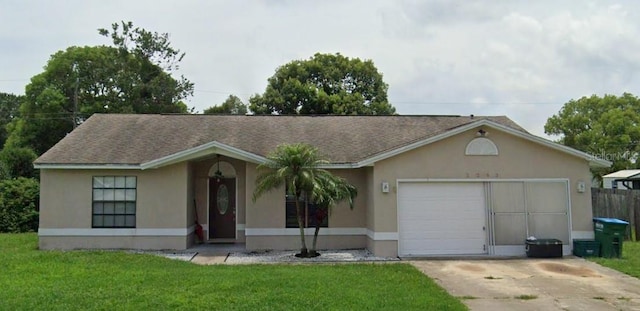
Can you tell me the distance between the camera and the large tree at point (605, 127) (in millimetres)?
39750

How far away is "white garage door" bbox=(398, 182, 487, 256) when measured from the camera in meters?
13.5

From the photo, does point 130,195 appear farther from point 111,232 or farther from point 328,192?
point 328,192

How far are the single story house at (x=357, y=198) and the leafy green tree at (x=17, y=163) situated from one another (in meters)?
7.28

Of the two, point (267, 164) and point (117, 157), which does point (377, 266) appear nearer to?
point (267, 164)

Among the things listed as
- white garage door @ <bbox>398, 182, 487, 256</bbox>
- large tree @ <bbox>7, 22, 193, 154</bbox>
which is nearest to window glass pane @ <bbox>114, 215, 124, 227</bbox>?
white garage door @ <bbox>398, 182, 487, 256</bbox>

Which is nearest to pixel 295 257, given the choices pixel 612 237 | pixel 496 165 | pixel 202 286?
pixel 202 286

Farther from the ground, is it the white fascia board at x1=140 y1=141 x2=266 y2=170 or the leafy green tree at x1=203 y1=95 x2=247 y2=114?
the leafy green tree at x1=203 y1=95 x2=247 y2=114

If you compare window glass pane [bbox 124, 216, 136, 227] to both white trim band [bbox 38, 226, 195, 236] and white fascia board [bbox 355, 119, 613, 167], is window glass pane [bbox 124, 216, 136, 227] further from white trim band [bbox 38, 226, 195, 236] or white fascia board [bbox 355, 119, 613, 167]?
white fascia board [bbox 355, 119, 613, 167]

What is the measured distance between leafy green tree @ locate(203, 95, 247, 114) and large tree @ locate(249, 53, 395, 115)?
717 centimetres

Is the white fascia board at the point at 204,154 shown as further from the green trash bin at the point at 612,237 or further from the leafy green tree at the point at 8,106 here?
the leafy green tree at the point at 8,106

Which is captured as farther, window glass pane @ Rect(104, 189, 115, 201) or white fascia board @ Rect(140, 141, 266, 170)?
window glass pane @ Rect(104, 189, 115, 201)

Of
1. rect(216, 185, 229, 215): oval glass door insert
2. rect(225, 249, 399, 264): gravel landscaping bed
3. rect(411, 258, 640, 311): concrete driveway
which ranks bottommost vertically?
rect(411, 258, 640, 311): concrete driveway

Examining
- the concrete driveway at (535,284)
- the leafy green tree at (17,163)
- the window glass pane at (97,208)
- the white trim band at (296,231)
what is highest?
the leafy green tree at (17,163)

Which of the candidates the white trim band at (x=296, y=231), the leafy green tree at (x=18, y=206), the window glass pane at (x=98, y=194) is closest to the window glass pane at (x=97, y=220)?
the window glass pane at (x=98, y=194)
